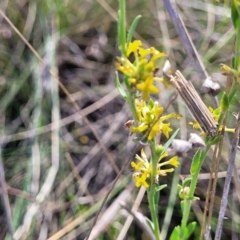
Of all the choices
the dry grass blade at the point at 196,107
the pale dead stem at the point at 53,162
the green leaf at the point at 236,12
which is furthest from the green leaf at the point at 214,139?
the pale dead stem at the point at 53,162

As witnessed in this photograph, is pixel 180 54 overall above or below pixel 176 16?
below

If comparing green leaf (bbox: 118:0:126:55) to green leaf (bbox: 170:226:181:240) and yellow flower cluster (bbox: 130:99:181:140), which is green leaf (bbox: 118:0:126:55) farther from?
green leaf (bbox: 170:226:181:240)

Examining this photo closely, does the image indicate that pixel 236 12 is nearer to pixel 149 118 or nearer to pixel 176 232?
pixel 149 118

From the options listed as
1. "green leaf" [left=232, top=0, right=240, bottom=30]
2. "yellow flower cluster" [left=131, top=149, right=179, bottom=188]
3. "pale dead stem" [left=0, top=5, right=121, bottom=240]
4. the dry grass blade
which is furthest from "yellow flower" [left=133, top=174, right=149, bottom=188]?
"pale dead stem" [left=0, top=5, right=121, bottom=240]

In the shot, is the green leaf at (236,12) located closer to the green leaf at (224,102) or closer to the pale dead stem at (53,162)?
the green leaf at (224,102)

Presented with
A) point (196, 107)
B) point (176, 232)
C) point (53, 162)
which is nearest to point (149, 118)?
point (196, 107)

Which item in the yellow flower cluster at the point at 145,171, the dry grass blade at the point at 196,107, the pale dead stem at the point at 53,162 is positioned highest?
the dry grass blade at the point at 196,107

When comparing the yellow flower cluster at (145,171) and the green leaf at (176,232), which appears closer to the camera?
the yellow flower cluster at (145,171)

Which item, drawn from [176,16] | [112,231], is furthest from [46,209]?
[176,16]

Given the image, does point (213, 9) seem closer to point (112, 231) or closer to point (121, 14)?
point (112, 231)

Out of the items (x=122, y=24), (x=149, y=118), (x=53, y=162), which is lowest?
(x=53, y=162)

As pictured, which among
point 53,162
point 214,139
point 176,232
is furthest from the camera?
point 53,162
